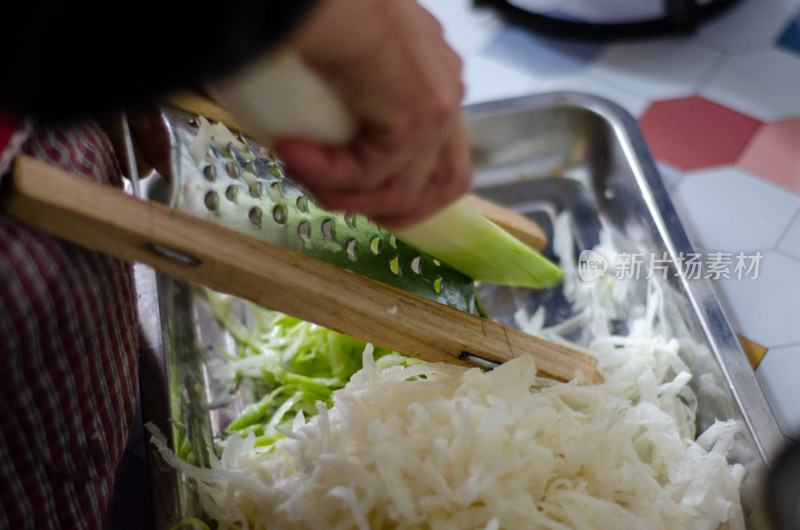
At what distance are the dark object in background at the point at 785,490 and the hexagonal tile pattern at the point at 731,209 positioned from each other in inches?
29.0

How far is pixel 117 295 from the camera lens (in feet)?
2.45

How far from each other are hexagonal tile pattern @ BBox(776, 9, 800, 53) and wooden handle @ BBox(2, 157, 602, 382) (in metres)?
1.20

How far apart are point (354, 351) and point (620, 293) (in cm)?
47

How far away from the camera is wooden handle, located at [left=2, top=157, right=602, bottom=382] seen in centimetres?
57

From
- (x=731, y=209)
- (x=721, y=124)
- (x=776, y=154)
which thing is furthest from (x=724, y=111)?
(x=731, y=209)

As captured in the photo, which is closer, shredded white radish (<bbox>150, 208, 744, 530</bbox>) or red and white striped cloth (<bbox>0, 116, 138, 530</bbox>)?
red and white striped cloth (<bbox>0, 116, 138, 530</bbox>)

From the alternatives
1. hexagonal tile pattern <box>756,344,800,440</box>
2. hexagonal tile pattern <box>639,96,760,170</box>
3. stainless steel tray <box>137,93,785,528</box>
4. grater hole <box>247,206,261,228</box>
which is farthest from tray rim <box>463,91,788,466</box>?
grater hole <box>247,206,261,228</box>

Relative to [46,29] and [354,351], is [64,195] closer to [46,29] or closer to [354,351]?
[46,29]

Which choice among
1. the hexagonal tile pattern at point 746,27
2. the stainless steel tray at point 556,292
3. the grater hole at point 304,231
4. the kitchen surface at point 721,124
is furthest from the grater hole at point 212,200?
the hexagonal tile pattern at point 746,27

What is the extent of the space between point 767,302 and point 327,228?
2.71 ft

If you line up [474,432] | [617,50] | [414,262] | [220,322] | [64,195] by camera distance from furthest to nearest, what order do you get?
1. [617,50]
2. [220,322]
3. [414,262]
4. [474,432]
5. [64,195]

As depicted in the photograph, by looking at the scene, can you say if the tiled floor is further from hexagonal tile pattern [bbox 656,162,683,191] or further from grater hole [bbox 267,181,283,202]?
grater hole [bbox 267,181,283,202]

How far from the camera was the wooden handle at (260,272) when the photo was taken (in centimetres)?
57

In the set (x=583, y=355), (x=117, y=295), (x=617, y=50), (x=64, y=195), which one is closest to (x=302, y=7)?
(x=64, y=195)
